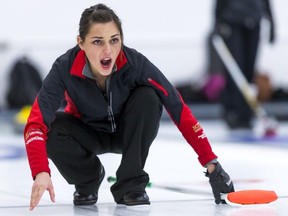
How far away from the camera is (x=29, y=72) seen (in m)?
9.13

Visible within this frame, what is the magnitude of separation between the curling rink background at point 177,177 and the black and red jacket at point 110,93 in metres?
0.27

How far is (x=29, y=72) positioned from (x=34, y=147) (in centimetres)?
623

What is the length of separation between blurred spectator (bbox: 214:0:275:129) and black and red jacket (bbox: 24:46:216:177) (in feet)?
13.7

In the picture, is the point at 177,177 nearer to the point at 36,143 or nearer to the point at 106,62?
the point at 106,62

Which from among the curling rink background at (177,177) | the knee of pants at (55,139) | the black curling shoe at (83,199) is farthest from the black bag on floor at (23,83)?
the knee of pants at (55,139)

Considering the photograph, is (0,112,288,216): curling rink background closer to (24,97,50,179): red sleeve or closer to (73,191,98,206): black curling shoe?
(73,191,98,206): black curling shoe

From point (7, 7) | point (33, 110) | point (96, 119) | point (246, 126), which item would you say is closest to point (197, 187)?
point (96, 119)

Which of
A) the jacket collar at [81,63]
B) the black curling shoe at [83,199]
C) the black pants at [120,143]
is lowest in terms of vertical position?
the black curling shoe at [83,199]

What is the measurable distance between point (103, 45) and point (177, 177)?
1.36 meters

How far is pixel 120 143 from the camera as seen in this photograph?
3342mm

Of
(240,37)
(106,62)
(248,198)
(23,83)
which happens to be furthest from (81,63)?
(23,83)

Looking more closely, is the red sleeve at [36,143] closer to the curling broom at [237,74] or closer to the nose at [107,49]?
the nose at [107,49]

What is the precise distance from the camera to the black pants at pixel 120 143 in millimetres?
3178

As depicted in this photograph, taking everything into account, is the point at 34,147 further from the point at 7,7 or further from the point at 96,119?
the point at 7,7
